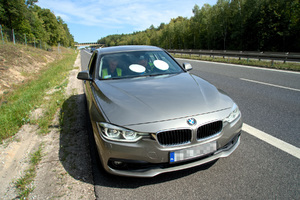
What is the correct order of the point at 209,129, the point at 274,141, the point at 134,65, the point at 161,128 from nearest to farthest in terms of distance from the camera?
the point at 161,128, the point at 209,129, the point at 274,141, the point at 134,65

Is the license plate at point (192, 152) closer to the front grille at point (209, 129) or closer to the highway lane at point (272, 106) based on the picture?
the front grille at point (209, 129)

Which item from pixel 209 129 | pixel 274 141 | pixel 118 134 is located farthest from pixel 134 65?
pixel 274 141

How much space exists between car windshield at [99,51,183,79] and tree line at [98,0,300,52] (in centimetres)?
4403

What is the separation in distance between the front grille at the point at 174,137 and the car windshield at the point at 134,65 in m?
1.55

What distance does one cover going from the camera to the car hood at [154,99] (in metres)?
2.09

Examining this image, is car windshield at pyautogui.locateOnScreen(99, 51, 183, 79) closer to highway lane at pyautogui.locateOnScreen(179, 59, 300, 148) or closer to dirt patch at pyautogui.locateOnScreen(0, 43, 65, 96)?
highway lane at pyautogui.locateOnScreen(179, 59, 300, 148)

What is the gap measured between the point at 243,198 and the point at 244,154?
0.85 metres

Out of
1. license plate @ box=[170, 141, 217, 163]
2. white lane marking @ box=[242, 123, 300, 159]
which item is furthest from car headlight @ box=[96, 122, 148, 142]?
white lane marking @ box=[242, 123, 300, 159]

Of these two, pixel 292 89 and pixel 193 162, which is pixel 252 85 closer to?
pixel 292 89

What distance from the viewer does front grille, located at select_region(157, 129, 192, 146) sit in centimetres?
199

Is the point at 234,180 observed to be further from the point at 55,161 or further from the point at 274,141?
the point at 55,161

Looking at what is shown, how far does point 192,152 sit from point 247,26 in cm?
5294

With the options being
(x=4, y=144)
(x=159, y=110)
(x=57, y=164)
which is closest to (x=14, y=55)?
(x=4, y=144)

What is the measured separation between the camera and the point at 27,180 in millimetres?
2383
